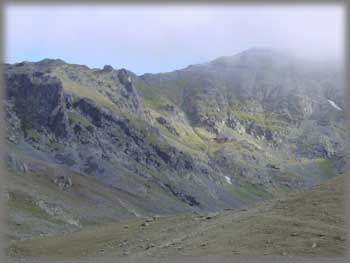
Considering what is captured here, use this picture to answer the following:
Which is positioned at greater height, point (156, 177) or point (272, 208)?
point (272, 208)

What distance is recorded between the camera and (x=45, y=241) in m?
42.9

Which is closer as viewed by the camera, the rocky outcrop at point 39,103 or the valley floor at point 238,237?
the valley floor at point 238,237

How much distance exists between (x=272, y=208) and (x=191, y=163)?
153 metres

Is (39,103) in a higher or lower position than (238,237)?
lower

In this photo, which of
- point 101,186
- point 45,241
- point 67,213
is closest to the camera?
point 45,241

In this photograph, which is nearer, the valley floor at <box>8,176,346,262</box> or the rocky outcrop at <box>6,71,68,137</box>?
the valley floor at <box>8,176,346,262</box>

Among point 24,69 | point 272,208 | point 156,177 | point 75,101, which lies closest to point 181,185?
point 156,177

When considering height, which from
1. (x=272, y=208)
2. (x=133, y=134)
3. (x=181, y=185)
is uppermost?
(x=272, y=208)

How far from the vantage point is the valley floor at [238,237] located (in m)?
25.4

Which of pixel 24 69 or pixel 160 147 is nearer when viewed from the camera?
pixel 24 69

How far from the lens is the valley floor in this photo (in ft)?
83.3

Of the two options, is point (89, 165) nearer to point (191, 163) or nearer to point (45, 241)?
point (191, 163)

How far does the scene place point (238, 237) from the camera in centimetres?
2794

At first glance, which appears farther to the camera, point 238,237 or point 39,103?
point 39,103
